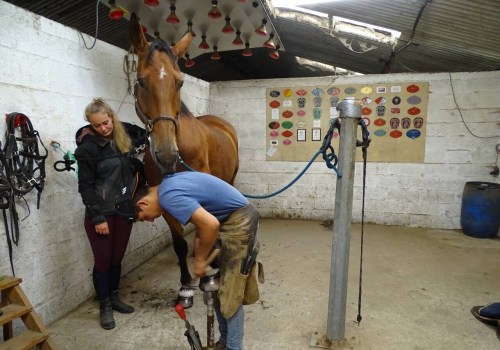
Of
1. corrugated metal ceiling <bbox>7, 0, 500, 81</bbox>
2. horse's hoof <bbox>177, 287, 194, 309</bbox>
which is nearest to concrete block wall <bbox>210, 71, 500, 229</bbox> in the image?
corrugated metal ceiling <bbox>7, 0, 500, 81</bbox>

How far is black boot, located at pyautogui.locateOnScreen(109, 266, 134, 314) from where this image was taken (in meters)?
2.31

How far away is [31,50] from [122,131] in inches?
28.4

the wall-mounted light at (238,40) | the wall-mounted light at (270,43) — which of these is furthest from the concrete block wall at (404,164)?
the wall-mounted light at (238,40)

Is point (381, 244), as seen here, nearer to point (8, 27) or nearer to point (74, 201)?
point (74, 201)

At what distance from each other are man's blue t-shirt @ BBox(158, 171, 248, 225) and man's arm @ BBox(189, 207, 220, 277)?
0.11ft

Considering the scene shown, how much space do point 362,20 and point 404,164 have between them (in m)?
1.99

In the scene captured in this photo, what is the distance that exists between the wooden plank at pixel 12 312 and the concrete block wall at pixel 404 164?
139 inches

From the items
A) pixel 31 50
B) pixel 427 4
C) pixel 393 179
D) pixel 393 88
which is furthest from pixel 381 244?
pixel 31 50

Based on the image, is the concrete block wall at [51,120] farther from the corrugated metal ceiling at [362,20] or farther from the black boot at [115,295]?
the corrugated metal ceiling at [362,20]

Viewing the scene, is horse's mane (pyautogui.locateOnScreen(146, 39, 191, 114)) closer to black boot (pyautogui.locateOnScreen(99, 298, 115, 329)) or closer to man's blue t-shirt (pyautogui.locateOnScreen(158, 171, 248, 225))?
man's blue t-shirt (pyautogui.locateOnScreen(158, 171, 248, 225))

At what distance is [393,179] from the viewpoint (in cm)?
443

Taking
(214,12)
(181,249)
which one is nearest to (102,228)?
(181,249)

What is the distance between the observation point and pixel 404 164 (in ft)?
14.4

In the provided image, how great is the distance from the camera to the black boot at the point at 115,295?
231 centimetres
